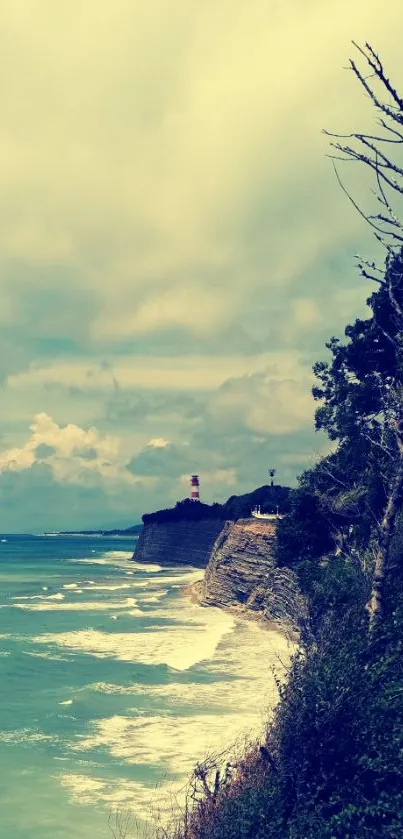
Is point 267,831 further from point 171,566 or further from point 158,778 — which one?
point 171,566

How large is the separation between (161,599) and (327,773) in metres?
60.4

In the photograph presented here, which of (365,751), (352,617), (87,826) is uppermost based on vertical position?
(352,617)

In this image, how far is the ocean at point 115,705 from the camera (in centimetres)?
2106

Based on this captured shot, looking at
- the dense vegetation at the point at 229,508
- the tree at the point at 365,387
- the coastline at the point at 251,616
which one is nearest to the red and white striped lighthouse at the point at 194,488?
the dense vegetation at the point at 229,508

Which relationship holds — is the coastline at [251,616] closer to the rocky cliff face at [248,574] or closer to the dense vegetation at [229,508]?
the rocky cliff face at [248,574]

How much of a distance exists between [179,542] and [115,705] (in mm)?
103161

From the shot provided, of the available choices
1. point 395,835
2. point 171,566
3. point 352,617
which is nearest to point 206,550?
point 171,566

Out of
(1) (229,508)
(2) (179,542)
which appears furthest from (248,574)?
(2) (179,542)

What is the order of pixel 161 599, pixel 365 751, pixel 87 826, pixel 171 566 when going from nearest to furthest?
pixel 365 751
pixel 87 826
pixel 161 599
pixel 171 566

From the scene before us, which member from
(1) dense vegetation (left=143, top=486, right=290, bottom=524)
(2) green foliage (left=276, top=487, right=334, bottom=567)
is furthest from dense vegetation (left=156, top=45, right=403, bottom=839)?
(1) dense vegetation (left=143, top=486, right=290, bottom=524)

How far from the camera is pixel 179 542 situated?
440 feet

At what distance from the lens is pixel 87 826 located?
19188 mm

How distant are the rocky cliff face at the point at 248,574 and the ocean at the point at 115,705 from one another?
2511 mm

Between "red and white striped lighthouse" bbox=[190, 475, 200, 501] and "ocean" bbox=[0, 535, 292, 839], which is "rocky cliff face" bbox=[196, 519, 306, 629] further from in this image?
"red and white striped lighthouse" bbox=[190, 475, 200, 501]
